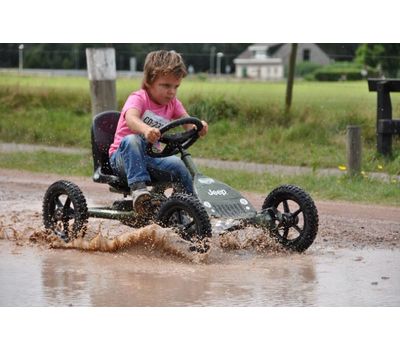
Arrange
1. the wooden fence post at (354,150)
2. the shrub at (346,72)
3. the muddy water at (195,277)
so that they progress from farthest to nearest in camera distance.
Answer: the shrub at (346,72) → the wooden fence post at (354,150) → the muddy water at (195,277)

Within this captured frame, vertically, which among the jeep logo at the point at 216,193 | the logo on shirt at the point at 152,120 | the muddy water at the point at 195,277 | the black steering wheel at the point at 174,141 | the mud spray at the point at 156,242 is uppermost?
the logo on shirt at the point at 152,120

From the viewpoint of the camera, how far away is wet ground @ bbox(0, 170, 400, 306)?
17.6ft

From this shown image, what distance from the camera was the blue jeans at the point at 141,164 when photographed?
6.23 meters

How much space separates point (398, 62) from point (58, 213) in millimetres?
6074

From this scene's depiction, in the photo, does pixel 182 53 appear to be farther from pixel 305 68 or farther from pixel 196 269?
pixel 305 68

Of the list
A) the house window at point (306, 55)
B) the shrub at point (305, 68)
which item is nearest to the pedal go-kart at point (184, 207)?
the shrub at point (305, 68)

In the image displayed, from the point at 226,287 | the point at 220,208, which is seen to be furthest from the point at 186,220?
the point at 226,287

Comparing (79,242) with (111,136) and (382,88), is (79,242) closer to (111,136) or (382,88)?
(111,136)

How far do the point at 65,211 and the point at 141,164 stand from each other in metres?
0.64

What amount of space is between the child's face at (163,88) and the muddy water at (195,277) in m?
0.75

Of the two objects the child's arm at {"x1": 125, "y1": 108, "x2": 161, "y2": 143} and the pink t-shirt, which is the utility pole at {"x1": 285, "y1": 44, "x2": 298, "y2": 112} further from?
the child's arm at {"x1": 125, "y1": 108, "x2": 161, "y2": 143}

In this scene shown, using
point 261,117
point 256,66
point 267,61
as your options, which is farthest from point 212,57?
point 267,61

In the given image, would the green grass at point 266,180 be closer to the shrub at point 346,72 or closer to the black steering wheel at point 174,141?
the shrub at point 346,72
